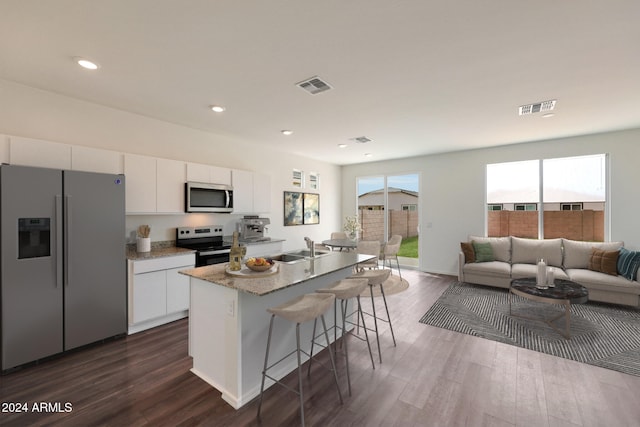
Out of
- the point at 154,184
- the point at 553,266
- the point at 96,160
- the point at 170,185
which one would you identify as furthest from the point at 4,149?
the point at 553,266

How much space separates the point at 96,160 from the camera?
9.86 feet

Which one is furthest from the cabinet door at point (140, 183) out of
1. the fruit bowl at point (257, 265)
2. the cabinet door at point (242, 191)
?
the fruit bowl at point (257, 265)

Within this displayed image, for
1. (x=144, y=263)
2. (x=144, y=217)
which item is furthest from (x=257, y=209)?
(x=144, y=263)

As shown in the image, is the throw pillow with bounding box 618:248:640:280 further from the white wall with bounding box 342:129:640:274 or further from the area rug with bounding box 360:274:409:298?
the area rug with bounding box 360:274:409:298

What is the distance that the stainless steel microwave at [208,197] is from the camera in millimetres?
3781

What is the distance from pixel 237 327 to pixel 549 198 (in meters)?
5.92

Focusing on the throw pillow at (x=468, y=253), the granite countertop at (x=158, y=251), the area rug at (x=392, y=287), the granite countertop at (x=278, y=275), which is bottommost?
the area rug at (x=392, y=287)

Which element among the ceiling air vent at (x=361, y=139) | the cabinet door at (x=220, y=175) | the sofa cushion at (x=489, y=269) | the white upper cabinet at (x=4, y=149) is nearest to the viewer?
the white upper cabinet at (x=4, y=149)

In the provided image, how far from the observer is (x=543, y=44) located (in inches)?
82.4

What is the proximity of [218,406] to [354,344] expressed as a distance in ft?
4.79

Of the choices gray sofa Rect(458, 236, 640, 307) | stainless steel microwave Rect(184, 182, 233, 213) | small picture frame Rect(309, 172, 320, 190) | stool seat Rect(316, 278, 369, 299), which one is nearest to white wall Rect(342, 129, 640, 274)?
gray sofa Rect(458, 236, 640, 307)

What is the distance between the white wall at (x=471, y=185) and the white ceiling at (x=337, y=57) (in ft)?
2.86

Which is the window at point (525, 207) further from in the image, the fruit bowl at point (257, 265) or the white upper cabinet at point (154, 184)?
the white upper cabinet at point (154, 184)

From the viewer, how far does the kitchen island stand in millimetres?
1985
